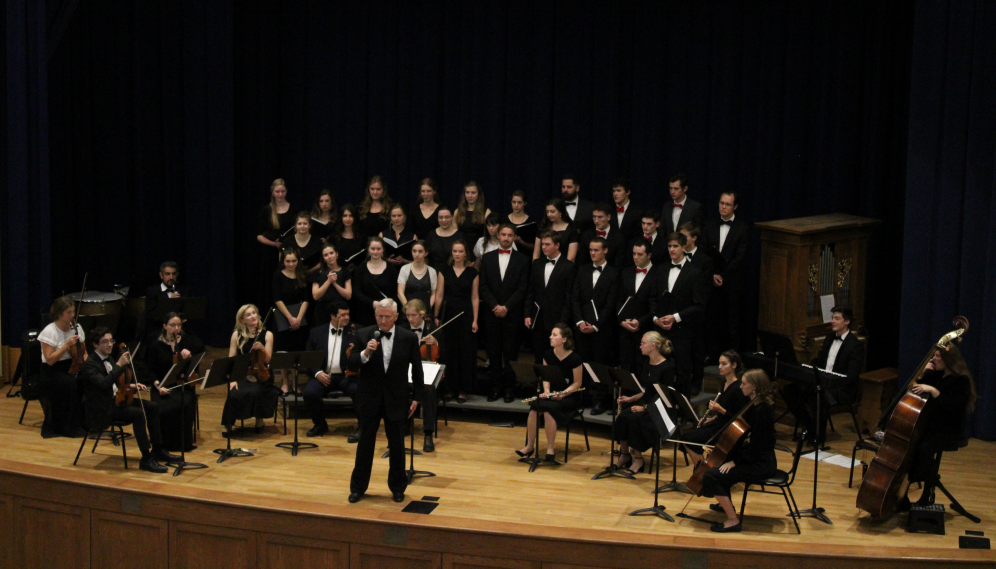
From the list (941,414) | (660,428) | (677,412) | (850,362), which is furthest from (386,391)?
(850,362)

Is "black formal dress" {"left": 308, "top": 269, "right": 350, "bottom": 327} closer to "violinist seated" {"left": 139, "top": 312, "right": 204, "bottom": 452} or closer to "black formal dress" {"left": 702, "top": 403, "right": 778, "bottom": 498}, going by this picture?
"violinist seated" {"left": 139, "top": 312, "right": 204, "bottom": 452}

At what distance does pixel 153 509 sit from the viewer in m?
5.28

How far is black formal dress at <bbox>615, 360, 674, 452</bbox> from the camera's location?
6469 mm

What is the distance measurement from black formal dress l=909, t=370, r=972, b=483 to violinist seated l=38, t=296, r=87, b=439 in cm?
502

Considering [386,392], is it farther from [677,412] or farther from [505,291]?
[505,291]

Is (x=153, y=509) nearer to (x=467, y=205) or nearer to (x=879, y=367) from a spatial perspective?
(x=467, y=205)

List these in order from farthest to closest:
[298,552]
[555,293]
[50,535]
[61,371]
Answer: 1. [555,293]
2. [61,371]
3. [50,535]
4. [298,552]

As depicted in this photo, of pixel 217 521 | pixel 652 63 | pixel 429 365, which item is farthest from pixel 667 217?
pixel 217 521

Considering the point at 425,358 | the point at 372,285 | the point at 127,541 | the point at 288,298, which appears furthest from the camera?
the point at 288,298

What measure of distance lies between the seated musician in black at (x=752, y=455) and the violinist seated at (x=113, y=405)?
3.20 meters

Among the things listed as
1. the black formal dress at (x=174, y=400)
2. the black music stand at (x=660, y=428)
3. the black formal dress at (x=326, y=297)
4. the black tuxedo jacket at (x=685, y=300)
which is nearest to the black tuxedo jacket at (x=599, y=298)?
the black tuxedo jacket at (x=685, y=300)

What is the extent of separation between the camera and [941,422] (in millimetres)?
5875

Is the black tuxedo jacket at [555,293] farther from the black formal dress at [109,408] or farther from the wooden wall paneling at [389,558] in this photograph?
the wooden wall paneling at [389,558]

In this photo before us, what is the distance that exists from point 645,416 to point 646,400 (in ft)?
0.31
